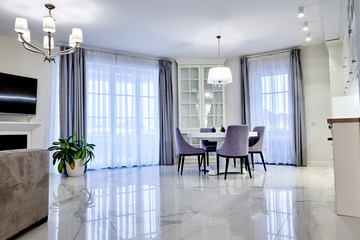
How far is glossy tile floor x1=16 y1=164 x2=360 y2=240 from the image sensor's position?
1.93m

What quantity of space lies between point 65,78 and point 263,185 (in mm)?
4352

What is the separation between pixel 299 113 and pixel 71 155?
16.2 feet

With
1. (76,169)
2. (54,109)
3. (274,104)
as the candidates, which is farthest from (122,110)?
(274,104)

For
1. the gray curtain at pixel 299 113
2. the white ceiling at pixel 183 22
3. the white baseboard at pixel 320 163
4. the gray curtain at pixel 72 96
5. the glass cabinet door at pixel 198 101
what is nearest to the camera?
the white ceiling at pixel 183 22

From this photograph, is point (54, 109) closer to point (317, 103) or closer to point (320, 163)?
point (317, 103)

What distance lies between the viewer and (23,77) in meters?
4.85

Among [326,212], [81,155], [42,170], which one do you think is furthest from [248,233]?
[81,155]

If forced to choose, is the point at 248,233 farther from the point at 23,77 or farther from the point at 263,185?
the point at 23,77

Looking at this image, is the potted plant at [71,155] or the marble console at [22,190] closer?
the marble console at [22,190]

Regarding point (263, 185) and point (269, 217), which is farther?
point (263, 185)

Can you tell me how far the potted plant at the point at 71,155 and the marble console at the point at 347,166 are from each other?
418 centimetres

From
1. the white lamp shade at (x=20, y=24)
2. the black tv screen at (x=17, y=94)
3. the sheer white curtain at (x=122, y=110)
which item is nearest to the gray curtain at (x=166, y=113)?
the sheer white curtain at (x=122, y=110)

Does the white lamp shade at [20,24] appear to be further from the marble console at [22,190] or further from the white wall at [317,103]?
the white wall at [317,103]

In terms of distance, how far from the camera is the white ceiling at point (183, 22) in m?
3.81
